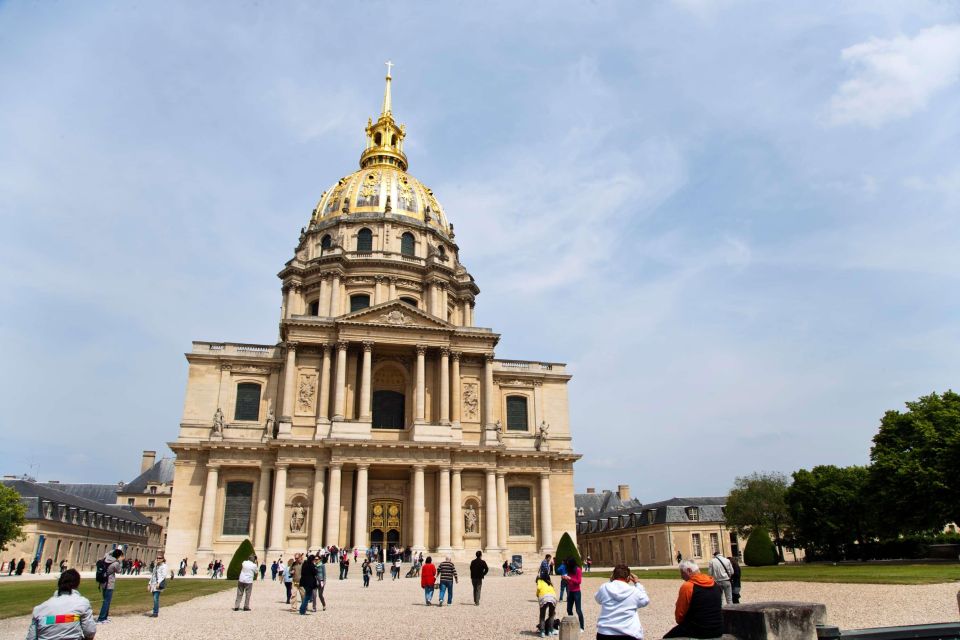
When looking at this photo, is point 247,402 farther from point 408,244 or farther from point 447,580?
point 447,580

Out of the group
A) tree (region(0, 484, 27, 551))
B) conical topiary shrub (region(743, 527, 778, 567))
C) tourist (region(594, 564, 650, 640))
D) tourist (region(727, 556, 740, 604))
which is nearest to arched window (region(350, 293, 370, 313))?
tree (region(0, 484, 27, 551))

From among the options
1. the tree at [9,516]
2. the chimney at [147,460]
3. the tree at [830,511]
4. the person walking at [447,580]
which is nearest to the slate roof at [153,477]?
the chimney at [147,460]

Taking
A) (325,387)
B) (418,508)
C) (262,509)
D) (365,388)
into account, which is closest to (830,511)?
(418,508)

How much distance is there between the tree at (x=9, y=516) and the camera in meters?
41.0

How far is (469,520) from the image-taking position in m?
41.7

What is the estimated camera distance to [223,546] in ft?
129

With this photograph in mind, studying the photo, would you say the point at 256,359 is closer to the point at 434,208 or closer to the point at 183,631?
the point at 434,208

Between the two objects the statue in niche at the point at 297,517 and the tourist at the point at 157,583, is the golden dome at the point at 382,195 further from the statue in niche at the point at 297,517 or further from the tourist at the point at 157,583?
the tourist at the point at 157,583

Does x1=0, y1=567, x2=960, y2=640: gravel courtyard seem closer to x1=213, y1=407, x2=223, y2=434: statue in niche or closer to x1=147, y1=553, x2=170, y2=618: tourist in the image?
x1=147, y1=553, x2=170, y2=618: tourist

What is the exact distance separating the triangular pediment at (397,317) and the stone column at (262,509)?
10.7 m

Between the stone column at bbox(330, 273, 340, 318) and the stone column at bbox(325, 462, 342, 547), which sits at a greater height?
→ the stone column at bbox(330, 273, 340, 318)

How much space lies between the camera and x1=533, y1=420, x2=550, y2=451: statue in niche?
149 ft

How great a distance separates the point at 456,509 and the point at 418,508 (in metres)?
2.47

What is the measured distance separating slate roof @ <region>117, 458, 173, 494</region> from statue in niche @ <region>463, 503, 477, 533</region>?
58.2 metres
